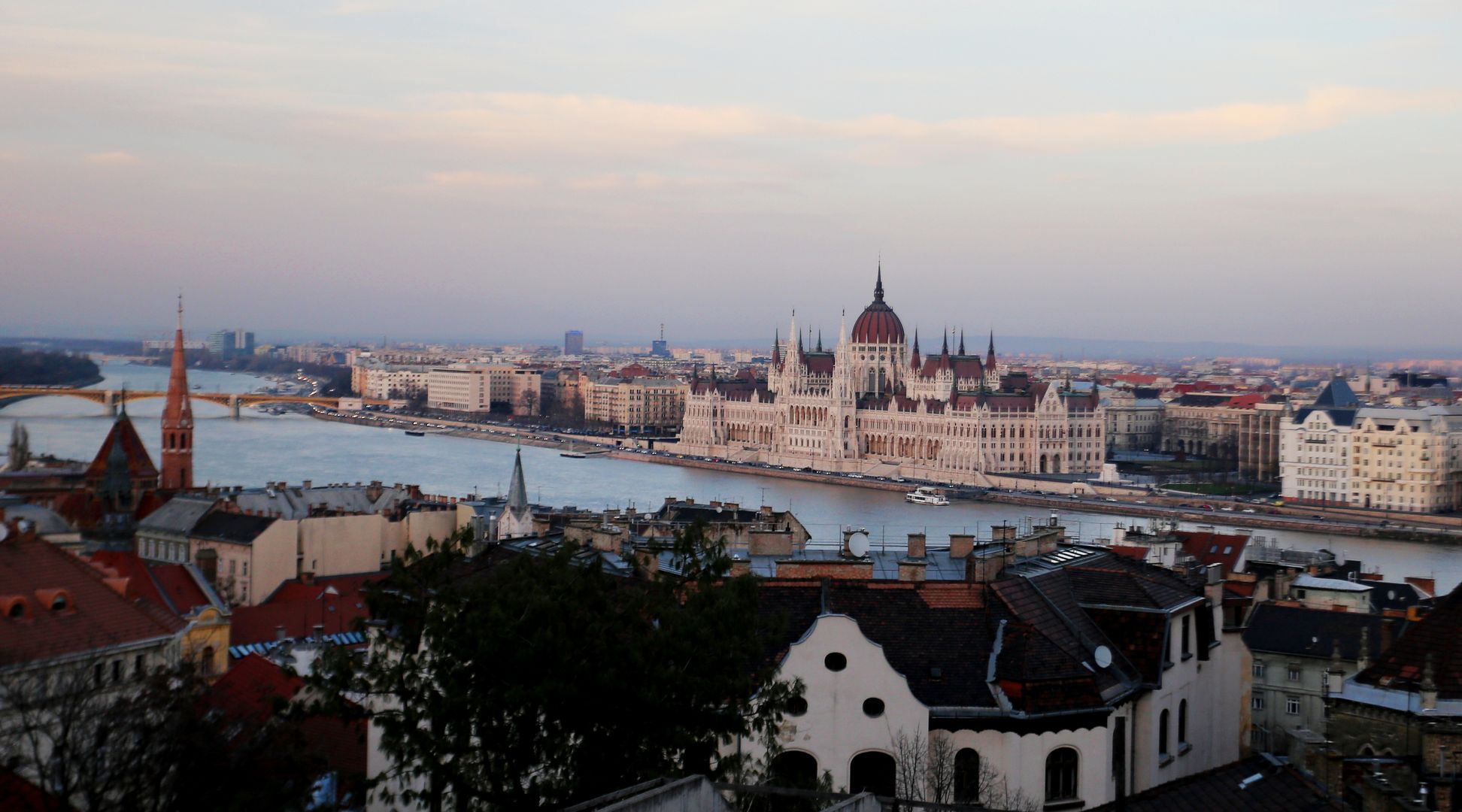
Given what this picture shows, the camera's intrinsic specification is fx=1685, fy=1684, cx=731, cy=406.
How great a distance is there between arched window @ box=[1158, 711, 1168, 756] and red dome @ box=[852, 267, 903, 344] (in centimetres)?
4404

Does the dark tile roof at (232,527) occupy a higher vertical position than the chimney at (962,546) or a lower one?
lower

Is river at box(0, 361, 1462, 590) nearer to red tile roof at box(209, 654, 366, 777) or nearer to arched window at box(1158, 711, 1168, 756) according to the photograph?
red tile roof at box(209, 654, 366, 777)

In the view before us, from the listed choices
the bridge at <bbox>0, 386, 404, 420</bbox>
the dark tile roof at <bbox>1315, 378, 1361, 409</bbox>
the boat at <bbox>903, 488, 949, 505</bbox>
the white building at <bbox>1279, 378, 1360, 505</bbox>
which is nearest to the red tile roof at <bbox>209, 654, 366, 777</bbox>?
the boat at <bbox>903, 488, 949, 505</bbox>

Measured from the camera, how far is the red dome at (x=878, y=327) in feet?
165

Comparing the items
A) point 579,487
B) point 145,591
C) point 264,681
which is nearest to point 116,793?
point 264,681

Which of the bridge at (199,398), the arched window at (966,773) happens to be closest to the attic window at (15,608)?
the arched window at (966,773)

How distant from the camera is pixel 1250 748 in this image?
25.5 ft

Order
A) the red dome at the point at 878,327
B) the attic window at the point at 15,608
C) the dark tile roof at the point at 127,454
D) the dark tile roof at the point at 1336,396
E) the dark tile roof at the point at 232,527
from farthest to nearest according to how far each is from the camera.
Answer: the red dome at the point at 878,327 < the dark tile roof at the point at 1336,396 < the dark tile roof at the point at 127,454 < the dark tile roof at the point at 232,527 < the attic window at the point at 15,608

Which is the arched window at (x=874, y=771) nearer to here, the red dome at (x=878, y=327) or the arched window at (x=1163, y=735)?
the arched window at (x=1163, y=735)

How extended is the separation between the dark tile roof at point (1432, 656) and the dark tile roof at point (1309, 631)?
420cm

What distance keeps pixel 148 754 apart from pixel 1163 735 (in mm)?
3625

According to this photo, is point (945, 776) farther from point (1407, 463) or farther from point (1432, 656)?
point (1407, 463)

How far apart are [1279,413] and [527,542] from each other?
36096 millimetres

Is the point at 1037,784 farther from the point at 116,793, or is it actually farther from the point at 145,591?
the point at 145,591
